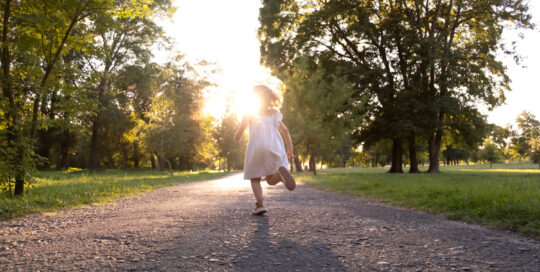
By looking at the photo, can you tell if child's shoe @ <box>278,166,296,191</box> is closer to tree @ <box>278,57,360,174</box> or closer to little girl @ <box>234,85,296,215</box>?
little girl @ <box>234,85,296,215</box>

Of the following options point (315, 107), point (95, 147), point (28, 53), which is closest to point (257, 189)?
point (28, 53)

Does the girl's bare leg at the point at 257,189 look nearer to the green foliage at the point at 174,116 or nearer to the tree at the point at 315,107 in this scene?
the tree at the point at 315,107

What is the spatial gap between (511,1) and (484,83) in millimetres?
5512

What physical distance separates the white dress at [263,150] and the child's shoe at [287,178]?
79 millimetres

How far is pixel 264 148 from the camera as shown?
531 centimetres

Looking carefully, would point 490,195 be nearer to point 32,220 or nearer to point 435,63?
point 32,220

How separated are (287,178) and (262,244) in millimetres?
1751

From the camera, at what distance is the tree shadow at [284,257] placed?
268cm

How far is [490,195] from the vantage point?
599 centimetres

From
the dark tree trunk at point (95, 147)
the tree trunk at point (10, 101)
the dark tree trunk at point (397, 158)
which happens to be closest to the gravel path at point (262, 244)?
the tree trunk at point (10, 101)

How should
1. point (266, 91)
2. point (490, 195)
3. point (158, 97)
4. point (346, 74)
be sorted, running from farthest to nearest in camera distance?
point (158, 97), point (346, 74), point (490, 195), point (266, 91)

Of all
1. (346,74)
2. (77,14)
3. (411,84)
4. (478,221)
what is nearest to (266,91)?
(478,221)

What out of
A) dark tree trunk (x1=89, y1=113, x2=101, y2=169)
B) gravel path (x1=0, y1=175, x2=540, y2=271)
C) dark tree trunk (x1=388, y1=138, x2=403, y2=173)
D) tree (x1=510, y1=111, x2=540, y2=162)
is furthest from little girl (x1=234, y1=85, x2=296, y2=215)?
tree (x1=510, y1=111, x2=540, y2=162)

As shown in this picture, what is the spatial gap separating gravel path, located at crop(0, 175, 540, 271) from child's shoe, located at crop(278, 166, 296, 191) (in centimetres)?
46
